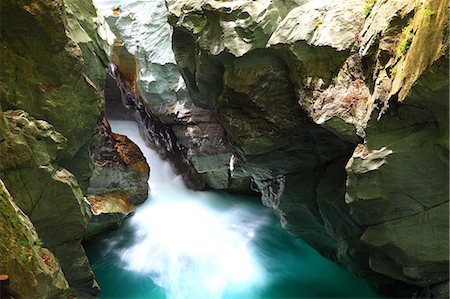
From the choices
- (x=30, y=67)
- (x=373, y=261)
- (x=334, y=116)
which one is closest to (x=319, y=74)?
(x=334, y=116)

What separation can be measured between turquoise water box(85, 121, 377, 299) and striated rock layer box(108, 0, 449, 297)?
117 cm

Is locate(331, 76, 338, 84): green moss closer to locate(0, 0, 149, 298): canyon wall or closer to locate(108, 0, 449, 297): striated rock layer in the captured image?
locate(108, 0, 449, 297): striated rock layer

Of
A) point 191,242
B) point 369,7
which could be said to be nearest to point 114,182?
point 191,242

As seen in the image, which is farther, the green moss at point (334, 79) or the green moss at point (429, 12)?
the green moss at point (334, 79)

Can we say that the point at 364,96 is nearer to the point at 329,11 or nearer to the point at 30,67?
the point at 329,11

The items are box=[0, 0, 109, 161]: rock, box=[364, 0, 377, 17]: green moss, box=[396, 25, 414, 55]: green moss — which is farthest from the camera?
box=[364, 0, 377, 17]: green moss

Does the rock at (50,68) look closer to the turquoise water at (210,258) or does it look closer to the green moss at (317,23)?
the green moss at (317,23)

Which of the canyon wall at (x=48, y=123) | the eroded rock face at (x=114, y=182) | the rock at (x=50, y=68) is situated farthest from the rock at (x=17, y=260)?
the eroded rock face at (x=114, y=182)

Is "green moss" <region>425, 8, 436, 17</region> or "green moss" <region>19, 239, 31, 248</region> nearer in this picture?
"green moss" <region>19, 239, 31, 248</region>

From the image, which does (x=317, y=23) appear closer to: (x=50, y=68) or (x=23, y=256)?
(x=50, y=68)

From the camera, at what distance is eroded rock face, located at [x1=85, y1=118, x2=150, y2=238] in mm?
13758

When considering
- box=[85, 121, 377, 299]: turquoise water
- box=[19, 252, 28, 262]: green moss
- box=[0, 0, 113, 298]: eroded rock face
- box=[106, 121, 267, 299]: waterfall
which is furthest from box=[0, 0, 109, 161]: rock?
box=[106, 121, 267, 299]: waterfall

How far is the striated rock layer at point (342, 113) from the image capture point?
19.1ft

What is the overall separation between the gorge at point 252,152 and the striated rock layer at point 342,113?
0.12ft
